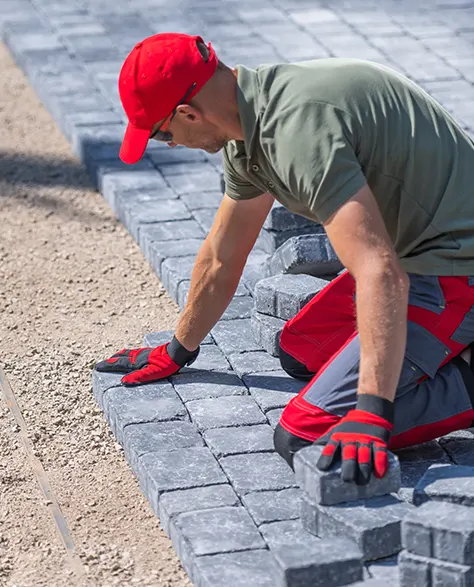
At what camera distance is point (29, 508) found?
168 inches

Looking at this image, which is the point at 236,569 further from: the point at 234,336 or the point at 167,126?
A: the point at 234,336

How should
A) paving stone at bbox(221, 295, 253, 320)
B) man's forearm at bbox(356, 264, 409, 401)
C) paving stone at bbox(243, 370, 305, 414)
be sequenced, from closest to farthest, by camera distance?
1. man's forearm at bbox(356, 264, 409, 401)
2. paving stone at bbox(243, 370, 305, 414)
3. paving stone at bbox(221, 295, 253, 320)

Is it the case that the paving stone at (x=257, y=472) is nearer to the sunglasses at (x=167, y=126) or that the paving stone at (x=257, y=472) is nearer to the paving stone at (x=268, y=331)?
the paving stone at (x=268, y=331)

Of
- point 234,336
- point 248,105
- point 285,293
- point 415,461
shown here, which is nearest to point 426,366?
point 415,461

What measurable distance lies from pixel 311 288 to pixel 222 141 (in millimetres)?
1219

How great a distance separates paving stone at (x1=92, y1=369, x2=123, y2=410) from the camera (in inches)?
192

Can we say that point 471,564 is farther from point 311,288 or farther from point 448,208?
point 311,288

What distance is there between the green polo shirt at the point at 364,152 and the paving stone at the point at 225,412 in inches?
36.4

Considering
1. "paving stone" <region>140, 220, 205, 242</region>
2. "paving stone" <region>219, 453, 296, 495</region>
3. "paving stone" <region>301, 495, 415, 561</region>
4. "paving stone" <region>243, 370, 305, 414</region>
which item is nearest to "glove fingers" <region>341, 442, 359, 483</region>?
"paving stone" <region>301, 495, 415, 561</region>

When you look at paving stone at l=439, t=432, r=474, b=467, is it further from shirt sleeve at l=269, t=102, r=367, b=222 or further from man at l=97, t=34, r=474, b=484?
shirt sleeve at l=269, t=102, r=367, b=222

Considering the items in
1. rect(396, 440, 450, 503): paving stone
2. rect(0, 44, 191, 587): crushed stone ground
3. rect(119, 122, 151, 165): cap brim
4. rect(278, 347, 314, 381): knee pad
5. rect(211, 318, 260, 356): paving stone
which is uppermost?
rect(119, 122, 151, 165): cap brim

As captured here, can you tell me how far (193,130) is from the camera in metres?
4.05

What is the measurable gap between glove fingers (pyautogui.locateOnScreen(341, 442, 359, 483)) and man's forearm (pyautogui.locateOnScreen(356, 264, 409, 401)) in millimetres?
215

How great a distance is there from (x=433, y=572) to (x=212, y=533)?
2.66 feet
